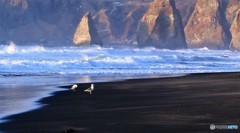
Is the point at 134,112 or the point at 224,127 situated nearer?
the point at 224,127

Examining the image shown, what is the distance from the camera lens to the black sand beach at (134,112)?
1661cm

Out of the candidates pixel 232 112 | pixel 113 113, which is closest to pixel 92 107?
pixel 113 113

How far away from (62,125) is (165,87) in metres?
13.0

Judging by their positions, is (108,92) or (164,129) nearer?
(164,129)

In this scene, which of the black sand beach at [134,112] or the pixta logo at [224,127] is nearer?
the pixta logo at [224,127]

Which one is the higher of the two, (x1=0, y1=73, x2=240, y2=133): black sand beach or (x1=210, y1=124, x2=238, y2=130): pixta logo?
(x1=0, y1=73, x2=240, y2=133): black sand beach

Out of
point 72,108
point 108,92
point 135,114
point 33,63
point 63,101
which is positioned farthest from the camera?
point 33,63

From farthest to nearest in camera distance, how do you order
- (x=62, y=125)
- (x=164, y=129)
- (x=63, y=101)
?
(x=63, y=101) < (x=62, y=125) < (x=164, y=129)

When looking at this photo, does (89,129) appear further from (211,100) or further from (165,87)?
(165,87)

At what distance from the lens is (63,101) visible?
24.3 metres

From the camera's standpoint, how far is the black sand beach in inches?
654

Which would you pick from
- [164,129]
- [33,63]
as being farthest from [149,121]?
[33,63]

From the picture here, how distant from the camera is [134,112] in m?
19.7

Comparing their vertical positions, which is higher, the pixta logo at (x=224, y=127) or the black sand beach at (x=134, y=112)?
the black sand beach at (x=134, y=112)
